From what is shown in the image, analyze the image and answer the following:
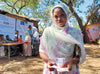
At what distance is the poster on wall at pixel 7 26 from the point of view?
5804 mm

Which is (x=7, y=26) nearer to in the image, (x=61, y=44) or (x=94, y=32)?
(x=61, y=44)

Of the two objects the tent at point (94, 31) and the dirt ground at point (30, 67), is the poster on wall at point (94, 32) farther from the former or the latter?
the dirt ground at point (30, 67)

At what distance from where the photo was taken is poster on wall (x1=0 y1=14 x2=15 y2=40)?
5804 mm

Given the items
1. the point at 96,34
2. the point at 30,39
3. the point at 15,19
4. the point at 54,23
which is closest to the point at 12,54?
the point at 30,39

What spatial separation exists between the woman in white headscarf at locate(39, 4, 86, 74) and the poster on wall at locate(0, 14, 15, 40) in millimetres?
5510

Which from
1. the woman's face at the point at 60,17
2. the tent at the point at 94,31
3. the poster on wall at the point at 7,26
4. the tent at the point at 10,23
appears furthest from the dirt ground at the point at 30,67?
the tent at the point at 94,31

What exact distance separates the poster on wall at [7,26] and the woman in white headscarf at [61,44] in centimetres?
551

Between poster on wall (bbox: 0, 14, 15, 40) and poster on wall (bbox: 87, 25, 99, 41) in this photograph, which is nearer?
poster on wall (bbox: 0, 14, 15, 40)

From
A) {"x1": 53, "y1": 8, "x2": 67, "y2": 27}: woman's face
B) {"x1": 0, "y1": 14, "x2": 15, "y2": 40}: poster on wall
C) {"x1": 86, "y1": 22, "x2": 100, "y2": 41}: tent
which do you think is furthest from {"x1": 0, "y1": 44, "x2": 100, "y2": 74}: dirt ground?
{"x1": 86, "y1": 22, "x2": 100, "y2": 41}: tent

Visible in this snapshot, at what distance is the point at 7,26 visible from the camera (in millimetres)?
6133

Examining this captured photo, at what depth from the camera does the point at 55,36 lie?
2.83 feet

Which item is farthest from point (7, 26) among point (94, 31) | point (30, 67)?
point (94, 31)

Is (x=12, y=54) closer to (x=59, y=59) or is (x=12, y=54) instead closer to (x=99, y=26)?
(x=59, y=59)

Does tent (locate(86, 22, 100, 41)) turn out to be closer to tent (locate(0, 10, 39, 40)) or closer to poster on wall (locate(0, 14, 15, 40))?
tent (locate(0, 10, 39, 40))
